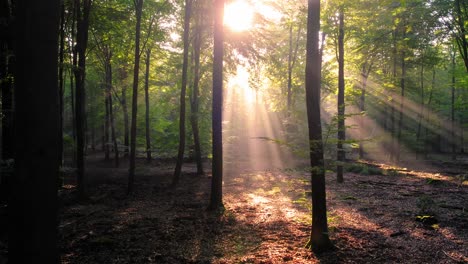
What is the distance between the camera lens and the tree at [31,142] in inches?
106

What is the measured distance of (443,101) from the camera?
40250 mm

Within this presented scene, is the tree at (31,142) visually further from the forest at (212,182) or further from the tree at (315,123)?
the tree at (315,123)

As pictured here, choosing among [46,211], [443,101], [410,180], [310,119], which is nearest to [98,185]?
[310,119]

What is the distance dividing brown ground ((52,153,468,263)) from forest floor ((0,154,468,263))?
25mm

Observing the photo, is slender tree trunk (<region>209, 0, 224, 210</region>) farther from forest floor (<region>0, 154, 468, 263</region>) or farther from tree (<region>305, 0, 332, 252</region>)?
tree (<region>305, 0, 332, 252</region>)

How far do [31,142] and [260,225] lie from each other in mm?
7604

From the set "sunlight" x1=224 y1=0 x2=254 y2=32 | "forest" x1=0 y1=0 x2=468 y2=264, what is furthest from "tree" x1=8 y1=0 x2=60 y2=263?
"sunlight" x1=224 y1=0 x2=254 y2=32

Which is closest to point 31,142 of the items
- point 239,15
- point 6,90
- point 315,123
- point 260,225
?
point 315,123

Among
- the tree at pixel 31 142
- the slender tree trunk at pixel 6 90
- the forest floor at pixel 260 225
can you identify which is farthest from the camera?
the slender tree trunk at pixel 6 90

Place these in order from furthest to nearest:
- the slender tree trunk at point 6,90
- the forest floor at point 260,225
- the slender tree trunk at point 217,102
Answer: the slender tree trunk at point 217,102 < the slender tree trunk at point 6,90 < the forest floor at point 260,225

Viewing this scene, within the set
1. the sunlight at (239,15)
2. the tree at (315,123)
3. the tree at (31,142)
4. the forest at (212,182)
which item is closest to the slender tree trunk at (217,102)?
the forest at (212,182)

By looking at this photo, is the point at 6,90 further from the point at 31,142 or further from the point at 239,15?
the point at 239,15

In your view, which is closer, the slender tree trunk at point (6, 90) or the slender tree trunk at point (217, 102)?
the slender tree trunk at point (6, 90)

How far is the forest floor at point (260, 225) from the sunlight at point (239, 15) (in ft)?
28.0
